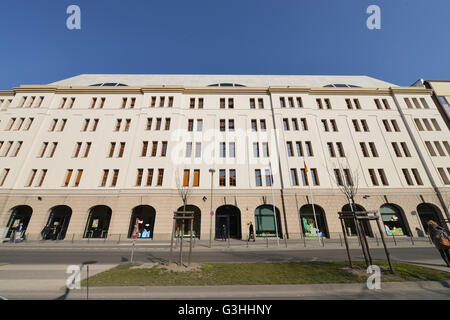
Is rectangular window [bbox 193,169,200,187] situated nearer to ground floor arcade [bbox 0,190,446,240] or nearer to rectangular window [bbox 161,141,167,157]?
ground floor arcade [bbox 0,190,446,240]

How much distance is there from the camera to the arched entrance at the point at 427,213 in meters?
24.4

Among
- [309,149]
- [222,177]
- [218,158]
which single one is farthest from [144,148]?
[309,149]

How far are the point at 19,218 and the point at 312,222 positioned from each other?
38.6m

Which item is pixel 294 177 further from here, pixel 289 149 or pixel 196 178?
pixel 196 178

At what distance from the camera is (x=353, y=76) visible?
4188cm

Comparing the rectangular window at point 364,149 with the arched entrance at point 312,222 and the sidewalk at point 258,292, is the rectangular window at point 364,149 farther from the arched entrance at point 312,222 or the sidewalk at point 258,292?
the sidewalk at point 258,292

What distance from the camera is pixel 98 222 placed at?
24.6m

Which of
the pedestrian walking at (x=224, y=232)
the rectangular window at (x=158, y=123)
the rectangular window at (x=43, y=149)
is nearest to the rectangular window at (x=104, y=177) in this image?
the rectangular window at (x=158, y=123)

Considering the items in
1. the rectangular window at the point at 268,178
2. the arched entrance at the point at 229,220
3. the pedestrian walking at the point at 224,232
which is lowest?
the pedestrian walking at the point at 224,232

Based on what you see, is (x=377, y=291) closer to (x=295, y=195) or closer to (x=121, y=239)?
(x=295, y=195)

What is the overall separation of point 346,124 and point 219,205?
2390 cm

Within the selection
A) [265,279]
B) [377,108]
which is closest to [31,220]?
A: [265,279]

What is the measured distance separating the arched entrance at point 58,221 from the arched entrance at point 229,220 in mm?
19754

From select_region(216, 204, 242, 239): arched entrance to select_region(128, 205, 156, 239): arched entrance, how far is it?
Result: 864 centimetres
